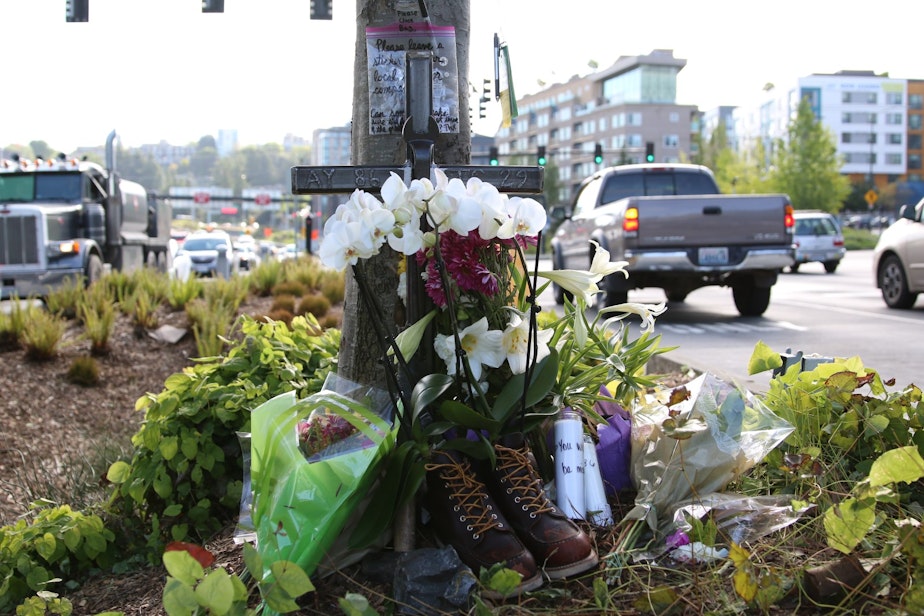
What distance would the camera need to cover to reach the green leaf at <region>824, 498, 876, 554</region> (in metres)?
1.90

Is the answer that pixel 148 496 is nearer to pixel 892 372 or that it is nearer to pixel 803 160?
pixel 892 372

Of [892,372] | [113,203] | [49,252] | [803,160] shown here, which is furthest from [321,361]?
[803,160]

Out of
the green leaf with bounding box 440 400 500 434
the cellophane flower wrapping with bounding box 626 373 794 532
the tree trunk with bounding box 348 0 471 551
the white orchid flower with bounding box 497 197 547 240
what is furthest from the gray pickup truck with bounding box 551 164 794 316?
the green leaf with bounding box 440 400 500 434

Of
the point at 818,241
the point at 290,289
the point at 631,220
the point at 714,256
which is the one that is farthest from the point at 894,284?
the point at 818,241

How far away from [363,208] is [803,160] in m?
67.5

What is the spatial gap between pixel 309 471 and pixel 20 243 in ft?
52.4

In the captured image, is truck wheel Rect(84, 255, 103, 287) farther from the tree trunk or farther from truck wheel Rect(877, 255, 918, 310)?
the tree trunk

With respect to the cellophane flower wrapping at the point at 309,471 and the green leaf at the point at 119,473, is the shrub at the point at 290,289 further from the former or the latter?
the cellophane flower wrapping at the point at 309,471

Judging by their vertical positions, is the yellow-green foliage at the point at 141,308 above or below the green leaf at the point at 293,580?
below

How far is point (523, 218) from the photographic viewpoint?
233cm

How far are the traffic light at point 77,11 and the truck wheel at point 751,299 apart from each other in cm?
976

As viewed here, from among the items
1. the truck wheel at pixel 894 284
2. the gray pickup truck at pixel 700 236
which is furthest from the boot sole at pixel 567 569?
the truck wheel at pixel 894 284

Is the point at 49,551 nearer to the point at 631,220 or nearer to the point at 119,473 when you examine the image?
the point at 119,473

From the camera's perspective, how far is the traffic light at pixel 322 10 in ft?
44.9
